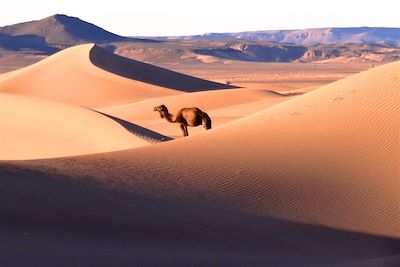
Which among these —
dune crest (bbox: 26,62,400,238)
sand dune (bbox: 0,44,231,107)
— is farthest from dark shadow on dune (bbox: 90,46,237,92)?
dune crest (bbox: 26,62,400,238)

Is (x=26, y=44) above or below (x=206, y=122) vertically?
below

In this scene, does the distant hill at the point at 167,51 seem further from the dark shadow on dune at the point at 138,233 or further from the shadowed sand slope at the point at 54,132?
the dark shadow on dune at the point at 138,233

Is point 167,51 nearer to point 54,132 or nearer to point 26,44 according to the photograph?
point 26,44

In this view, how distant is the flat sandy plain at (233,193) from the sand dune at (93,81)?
25.5m

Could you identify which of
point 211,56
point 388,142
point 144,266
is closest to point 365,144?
point 388,142

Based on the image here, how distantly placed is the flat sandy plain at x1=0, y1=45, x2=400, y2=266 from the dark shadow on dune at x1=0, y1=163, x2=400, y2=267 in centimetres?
2

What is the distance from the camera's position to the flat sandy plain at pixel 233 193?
333 inches

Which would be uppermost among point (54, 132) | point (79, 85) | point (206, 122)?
point (206, 122)

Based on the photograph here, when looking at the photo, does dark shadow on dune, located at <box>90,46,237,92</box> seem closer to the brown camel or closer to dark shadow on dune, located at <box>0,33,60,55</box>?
the brown camel

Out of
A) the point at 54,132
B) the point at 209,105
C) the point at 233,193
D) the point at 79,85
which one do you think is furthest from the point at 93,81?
the point at 233,193

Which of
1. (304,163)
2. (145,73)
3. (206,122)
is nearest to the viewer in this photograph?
(304,163)

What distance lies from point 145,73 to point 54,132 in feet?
111

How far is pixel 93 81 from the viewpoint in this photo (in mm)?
49281

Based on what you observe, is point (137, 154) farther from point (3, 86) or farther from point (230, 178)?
point (3, 86)
